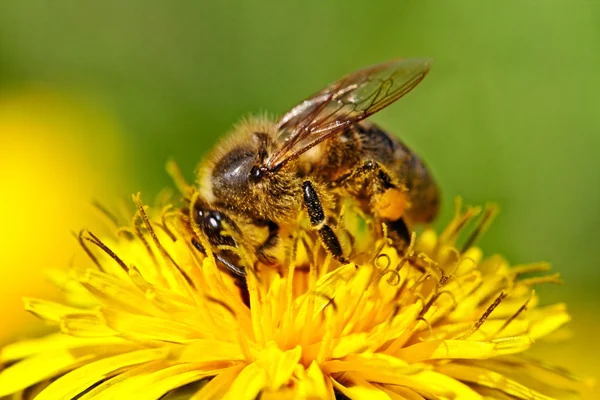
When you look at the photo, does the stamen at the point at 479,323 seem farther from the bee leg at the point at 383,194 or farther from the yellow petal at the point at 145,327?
the yellow petal at the point at 145,327

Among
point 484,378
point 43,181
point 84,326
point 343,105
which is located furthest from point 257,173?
point 43,181

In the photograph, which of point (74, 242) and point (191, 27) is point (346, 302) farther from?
point (191, 27)

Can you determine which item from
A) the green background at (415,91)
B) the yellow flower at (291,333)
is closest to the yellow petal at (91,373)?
the yellow flower at (291,333)

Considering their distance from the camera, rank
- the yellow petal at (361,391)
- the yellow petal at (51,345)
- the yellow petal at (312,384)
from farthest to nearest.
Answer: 1. the yellow petal at (51,345)
2. the yellow petal at (361,391)
3. the yellow petal at (312,384)

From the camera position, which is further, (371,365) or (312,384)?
(371,365)

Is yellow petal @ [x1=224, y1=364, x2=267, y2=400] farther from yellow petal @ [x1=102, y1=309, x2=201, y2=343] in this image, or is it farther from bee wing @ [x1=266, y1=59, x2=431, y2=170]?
bee wing @ [x1=266, y1=59, x2=431, y2=170]

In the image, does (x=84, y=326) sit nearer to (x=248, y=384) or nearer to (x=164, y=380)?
(x=164, y=380)
